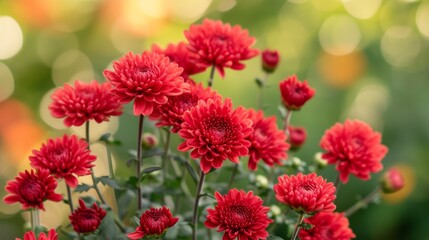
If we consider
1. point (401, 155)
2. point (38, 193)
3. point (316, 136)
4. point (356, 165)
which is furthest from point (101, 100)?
point (401, 155)

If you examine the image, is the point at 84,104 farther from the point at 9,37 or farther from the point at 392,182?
the point at 9,37

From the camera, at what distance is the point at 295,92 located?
25.9 inches

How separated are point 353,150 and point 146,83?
0.25 m

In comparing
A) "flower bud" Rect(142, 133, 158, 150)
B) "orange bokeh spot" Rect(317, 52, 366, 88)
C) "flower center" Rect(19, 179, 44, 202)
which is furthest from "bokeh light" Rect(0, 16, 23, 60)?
"flower center" Rect(19, 179, 44, 202)

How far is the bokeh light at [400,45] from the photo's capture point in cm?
158

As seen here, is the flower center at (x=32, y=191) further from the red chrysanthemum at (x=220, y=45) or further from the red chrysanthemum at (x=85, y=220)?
the red chrysanthemum at (x=220, y=45)

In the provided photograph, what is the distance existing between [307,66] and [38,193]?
1080 mm

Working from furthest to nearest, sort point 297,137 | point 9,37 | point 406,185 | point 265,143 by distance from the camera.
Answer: point 9,37, point 406,185, point 297,137, point 265,143

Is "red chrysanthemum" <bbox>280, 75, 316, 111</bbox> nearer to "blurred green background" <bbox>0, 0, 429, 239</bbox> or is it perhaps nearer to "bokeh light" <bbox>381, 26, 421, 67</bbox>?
"blurred green background" <bbox>0, 0, 429, 239</bbox>

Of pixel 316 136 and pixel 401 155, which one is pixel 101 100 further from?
pixel 401 155

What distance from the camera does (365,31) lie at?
5.31 feet

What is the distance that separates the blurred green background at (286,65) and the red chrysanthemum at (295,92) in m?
0.77

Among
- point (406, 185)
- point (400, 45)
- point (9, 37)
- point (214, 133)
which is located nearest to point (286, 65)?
point (400, 45)

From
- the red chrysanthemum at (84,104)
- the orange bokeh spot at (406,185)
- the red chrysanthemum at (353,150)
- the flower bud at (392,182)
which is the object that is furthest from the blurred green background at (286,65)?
the red chrysanthemum at (84,104)
